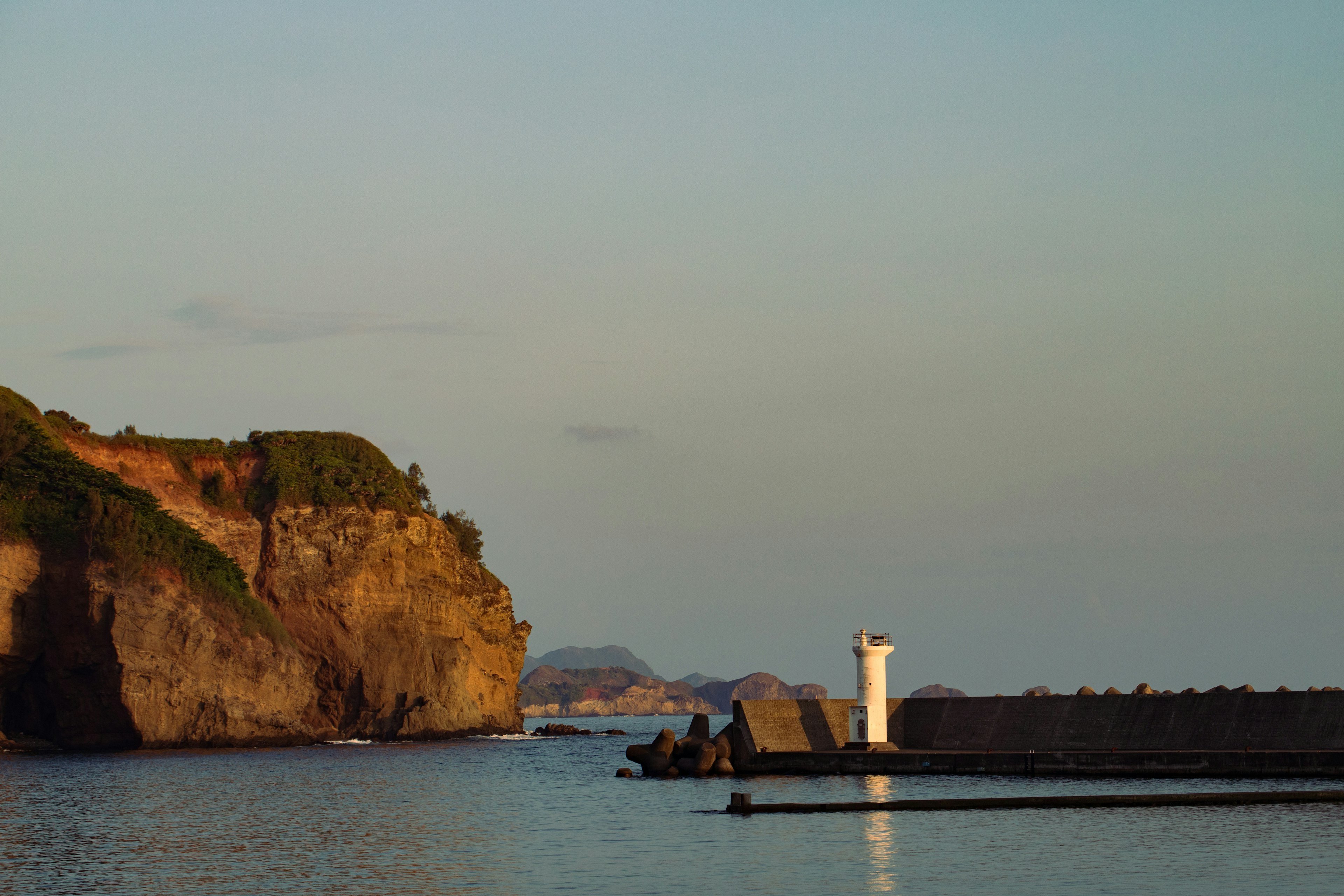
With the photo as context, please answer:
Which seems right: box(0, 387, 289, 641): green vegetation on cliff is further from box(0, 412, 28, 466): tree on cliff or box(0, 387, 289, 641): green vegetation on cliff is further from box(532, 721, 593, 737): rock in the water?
box(532, 721, 593, 737): rock in the water

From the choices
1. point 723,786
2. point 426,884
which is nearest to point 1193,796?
point 723,786

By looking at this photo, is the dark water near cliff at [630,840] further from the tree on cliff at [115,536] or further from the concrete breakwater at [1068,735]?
the tree on cliff at [115,536]

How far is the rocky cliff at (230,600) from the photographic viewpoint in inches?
2522

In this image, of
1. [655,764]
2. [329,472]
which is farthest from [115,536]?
[655,764]

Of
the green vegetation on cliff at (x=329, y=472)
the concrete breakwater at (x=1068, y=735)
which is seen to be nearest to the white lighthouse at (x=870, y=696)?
the concrete breakwater at (x=1068, y=735)

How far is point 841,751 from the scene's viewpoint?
150 ft

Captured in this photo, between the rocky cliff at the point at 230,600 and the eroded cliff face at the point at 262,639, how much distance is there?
0.32 feet

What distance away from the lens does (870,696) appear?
152 ft

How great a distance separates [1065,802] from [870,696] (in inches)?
474

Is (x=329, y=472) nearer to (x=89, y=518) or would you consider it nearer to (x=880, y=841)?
(x=89, y=518)

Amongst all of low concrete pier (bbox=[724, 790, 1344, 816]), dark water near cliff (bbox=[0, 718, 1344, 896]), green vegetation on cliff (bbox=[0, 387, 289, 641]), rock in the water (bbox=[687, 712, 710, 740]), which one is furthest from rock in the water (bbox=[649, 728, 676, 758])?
green vegetation on cliff (bbox=[0, 387, 289, 641])

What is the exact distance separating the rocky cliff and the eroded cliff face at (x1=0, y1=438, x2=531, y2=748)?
0.10 meters

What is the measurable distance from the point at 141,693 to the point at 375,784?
20.9 metres

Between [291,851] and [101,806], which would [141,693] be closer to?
[101,806]
